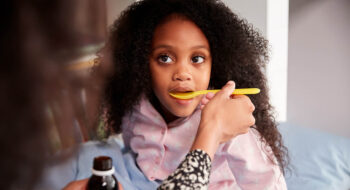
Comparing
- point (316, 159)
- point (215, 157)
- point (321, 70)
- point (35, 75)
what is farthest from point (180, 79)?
point (321, 70)

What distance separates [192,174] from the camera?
36cm

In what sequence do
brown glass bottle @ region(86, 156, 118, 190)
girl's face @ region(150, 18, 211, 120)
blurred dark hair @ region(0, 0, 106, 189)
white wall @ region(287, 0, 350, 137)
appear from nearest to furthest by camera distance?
blurred dark hair @ region(0, 0, 106, 189)
brown glass bottle @ region(86, 156, 118, 190)
girl's face @ region(150, 18, 211, 120)
white wall @ region(287, 0, 350, 137)

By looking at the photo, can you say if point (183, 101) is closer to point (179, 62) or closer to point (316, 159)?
point (179, 62)

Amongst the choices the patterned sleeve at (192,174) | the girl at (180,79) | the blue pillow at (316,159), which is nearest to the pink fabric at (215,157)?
the girl at (180,79)

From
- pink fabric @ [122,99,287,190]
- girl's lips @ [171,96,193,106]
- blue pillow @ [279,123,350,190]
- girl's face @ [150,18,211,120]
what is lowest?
blue pillow @ [279,123,350,190]

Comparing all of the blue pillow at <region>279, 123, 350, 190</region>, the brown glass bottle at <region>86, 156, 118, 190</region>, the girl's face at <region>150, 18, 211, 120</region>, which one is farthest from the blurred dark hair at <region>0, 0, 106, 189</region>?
the blue pillow at <region>279, 123, 350, 190</region>

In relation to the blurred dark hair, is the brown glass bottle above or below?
below

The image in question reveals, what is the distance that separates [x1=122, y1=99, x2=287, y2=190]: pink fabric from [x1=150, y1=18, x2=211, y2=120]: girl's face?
3 cm

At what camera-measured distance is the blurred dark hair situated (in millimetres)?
156

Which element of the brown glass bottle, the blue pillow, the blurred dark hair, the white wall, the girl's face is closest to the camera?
the blurred dark hair

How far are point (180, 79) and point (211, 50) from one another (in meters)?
0.07

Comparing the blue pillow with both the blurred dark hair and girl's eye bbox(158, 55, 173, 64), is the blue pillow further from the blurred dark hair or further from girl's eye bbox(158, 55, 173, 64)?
the blurred dark hair

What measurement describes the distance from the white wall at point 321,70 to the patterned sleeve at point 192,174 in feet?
1.88

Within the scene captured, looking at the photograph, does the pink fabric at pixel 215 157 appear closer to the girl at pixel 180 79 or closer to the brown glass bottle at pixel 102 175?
the girl at pixel 180 79
